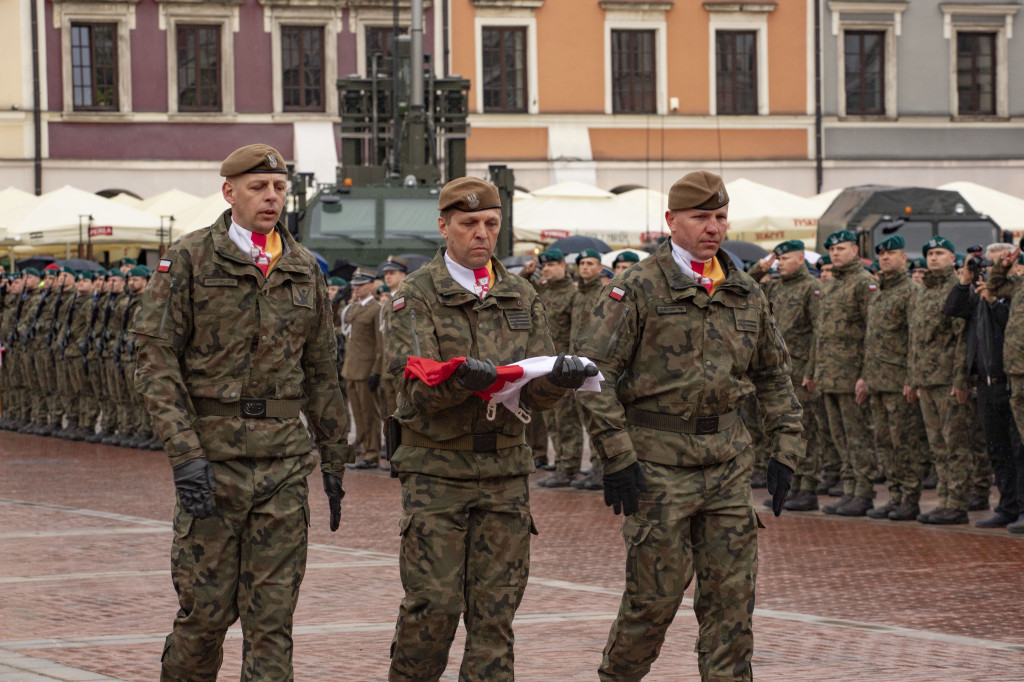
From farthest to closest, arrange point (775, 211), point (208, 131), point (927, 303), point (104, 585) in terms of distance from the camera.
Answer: point (208, 131) → point (775, 211) → point (927, 303) → point (104, 585)

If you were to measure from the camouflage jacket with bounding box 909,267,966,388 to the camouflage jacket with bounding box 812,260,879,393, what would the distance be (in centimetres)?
56

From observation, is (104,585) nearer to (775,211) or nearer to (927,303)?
(927,303)

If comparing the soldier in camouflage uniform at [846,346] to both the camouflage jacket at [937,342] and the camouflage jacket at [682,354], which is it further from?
the camouflage jacket at [682,354]

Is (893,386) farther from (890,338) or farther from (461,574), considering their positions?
(461,574)

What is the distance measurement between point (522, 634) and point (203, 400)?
113 inches

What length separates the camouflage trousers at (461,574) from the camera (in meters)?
6.24

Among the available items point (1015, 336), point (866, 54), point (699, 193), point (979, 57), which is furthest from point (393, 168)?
point (979, 57)

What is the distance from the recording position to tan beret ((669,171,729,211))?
6.64 m

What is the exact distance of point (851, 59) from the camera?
39.6m

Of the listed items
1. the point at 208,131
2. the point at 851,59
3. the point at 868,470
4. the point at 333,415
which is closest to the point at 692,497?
the point at 333,415

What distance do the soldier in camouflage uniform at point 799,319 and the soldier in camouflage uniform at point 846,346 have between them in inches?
10.9

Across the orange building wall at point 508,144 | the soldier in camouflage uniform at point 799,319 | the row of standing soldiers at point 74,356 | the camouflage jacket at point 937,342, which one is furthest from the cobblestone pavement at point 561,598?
the orange building wall at point 508,144

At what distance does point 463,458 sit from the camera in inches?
249

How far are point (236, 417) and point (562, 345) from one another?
10164 millimetres
